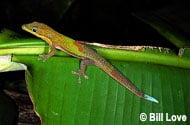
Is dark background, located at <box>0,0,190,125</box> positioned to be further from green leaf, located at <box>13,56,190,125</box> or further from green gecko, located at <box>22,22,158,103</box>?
green leaf, located at <box>13,56,190,125</box>

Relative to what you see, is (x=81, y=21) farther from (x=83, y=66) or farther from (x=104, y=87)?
(x=104, y=87)

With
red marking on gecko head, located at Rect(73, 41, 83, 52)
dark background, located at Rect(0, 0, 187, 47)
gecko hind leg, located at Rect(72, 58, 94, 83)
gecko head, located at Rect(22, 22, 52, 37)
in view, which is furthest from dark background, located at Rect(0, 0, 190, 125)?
gecko hind leg, located at Rect(72, 58, 94, 83)

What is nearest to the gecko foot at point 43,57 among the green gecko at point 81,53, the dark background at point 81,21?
the green gecko at point 81,53

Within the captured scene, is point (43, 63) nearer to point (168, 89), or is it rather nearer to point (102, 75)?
point (102, 75)

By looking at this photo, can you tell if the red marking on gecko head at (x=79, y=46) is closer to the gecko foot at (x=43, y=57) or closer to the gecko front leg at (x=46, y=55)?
the gecko front leg at (x=46, y=55)

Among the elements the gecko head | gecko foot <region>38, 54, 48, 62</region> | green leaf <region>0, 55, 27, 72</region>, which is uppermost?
the gecko head

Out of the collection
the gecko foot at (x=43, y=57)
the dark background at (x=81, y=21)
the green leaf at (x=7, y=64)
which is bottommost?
the green leaf at (x=7, y=64)

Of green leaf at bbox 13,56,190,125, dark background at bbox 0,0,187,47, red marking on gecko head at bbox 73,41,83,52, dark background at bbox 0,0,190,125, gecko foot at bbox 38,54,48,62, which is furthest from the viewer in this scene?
dark background at bbox 0,0,187,47
